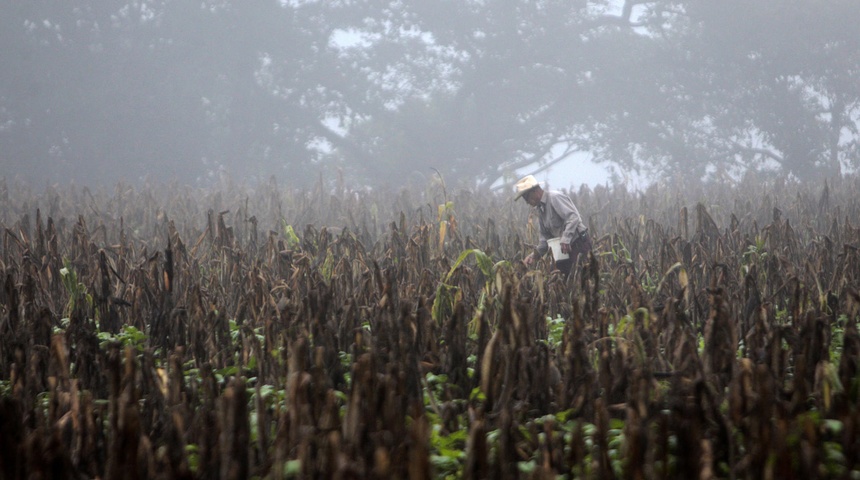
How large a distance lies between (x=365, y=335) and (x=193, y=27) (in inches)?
962

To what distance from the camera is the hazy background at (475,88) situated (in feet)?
85.7

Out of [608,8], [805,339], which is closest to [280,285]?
[805,339]

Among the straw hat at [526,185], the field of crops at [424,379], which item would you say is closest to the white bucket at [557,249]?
the straw hat at [526,185]

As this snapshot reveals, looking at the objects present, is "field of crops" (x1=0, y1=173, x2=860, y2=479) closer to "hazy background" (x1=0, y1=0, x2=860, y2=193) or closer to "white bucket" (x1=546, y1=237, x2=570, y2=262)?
"white bucket" (x1=546, y1=237, x2=570, y2=262)

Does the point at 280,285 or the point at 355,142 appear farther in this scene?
the point at 355,142

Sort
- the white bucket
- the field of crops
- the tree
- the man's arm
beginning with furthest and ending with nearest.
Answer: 1. the tree
2. the white bucket
3. the man's arm
4. the field of crops

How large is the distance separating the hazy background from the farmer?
18.8m

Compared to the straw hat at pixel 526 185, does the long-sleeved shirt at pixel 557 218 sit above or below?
below

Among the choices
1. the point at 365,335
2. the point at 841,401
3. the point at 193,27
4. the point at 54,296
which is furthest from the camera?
the point at 193,27

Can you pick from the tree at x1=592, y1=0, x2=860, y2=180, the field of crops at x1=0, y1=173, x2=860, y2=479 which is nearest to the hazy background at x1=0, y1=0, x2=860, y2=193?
the tree at x1=592, y1=0, x2=860, y2=180

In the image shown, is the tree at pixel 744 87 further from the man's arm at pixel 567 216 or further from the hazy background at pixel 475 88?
the man's arm at pixel 567 216

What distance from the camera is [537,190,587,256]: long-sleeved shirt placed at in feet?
23.8

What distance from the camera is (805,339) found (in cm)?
312

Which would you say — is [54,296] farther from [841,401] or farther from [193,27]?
[193,27]
